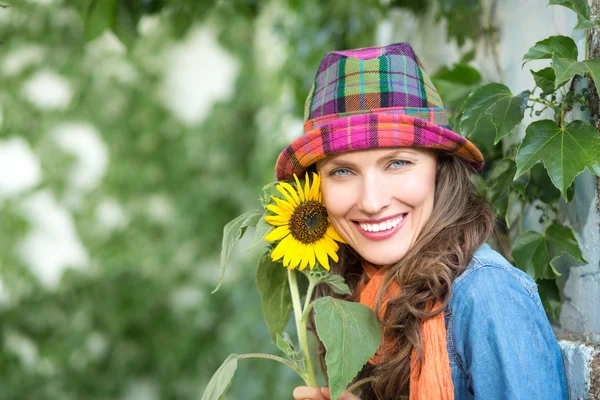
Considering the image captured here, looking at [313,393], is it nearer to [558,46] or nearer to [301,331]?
[301,331]

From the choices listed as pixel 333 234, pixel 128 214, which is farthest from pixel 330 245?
pixel 128 214

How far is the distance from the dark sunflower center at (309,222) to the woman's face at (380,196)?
3 cm

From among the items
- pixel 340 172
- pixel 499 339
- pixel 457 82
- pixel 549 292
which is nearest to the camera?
pixel 499 339

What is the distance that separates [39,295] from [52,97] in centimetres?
122

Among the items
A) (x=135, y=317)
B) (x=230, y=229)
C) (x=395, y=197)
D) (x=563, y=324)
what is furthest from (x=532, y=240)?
(x=135, y=317)

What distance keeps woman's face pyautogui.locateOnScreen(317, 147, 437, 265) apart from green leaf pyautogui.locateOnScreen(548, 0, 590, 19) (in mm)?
330

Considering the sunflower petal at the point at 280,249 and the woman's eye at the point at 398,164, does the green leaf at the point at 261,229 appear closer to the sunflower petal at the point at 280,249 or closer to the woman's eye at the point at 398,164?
the sunflower petal at the point at 280,249

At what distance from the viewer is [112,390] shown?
455 cm

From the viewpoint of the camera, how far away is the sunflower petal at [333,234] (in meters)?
1.35

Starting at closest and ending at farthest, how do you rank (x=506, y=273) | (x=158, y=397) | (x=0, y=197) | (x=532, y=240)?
(x=506, y=273), (x=532, y=240), (x=0, y=197), (x=158, y=397)

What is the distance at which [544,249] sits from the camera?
54.7 inches

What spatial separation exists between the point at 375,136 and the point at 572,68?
33 cm

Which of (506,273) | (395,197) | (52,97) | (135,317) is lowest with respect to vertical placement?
(135,317)

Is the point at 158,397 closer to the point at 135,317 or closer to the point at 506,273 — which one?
the point at 135,317
